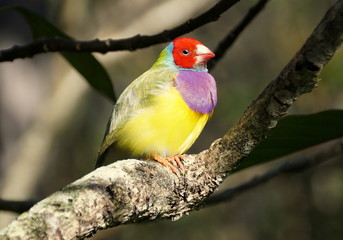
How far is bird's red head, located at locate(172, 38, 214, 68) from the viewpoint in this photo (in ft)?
12.5

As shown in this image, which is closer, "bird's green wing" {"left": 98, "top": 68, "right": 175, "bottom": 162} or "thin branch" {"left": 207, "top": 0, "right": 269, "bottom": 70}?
"thin branch" {"left": 207, "top": 0, "right": 269, "bottom": 70}

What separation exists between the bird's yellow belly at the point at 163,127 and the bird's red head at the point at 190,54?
495 mm

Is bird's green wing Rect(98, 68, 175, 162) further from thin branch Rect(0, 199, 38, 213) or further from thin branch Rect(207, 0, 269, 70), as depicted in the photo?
thin branch Rect(0, 199, 38, 213)

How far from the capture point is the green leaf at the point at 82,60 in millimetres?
3016

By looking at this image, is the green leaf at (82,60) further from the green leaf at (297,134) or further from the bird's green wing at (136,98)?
the green leaf at (297,134)

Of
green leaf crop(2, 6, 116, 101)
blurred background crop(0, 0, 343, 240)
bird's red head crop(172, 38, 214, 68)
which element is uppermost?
green leaf crop(2, 6, 116, 101)

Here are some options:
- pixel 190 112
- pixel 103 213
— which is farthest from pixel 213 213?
pixel 103 213

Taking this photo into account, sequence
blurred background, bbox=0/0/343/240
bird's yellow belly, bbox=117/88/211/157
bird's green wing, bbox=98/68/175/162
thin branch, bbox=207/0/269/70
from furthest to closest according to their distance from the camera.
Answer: blurred background, bbox=0/0/343/240 → bird's green wing, bbox=98/68/175/162 → bird's yellow belly, bbox=117/88/211/157 → thin branch, bbox=207/0/269/70

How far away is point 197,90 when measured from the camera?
11.2 ft

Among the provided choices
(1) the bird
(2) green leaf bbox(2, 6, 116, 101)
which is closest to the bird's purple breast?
(1) the bird

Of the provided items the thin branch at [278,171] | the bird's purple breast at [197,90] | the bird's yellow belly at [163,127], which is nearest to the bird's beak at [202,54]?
the bird's purple breast at [197,90]

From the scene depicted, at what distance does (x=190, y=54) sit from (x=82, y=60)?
1012 mm

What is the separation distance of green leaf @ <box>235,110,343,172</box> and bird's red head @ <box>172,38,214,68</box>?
110cm

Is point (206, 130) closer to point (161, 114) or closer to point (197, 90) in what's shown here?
point (197, 90)
